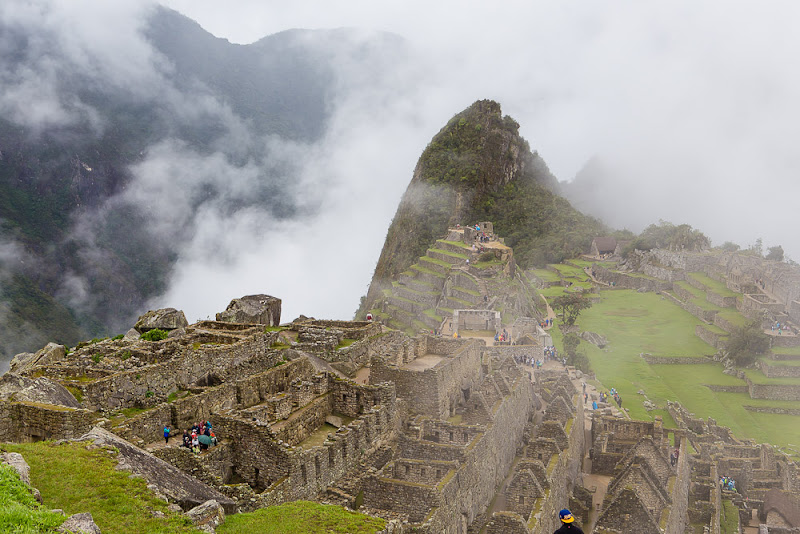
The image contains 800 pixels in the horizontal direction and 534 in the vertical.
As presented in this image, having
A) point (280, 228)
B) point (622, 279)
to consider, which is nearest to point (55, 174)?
point (280, 228)

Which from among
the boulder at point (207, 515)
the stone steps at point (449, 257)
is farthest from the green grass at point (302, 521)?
the stone steps at point (449, 257)

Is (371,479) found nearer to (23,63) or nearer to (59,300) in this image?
(59,300)

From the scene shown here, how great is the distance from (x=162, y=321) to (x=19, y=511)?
16414 millimetres

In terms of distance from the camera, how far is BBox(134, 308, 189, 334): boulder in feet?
73.7

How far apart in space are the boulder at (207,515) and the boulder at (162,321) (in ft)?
43.3

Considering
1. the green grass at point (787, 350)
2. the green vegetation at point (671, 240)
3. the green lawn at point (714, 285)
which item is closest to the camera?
the green grass at point (787, 350)

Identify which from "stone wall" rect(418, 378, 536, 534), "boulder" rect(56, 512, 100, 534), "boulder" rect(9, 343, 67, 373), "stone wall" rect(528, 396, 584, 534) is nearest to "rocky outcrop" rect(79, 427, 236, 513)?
"boulder" rect(56, 512, 100, 534)

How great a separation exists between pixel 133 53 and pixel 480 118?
73682mm

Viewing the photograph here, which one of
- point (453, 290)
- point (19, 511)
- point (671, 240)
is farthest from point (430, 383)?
point (671, 240)

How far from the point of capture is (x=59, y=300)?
3416 cm

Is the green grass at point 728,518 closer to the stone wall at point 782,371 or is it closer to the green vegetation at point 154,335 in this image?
the green vegetation at point 154,335

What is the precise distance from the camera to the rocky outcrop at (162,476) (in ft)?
33.4

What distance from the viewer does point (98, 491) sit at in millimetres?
8953

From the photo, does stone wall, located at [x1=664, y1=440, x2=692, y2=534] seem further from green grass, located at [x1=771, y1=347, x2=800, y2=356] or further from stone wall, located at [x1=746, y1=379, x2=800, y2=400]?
green grass, located at [x1=771, y1=347, x2=800, y2=356]
